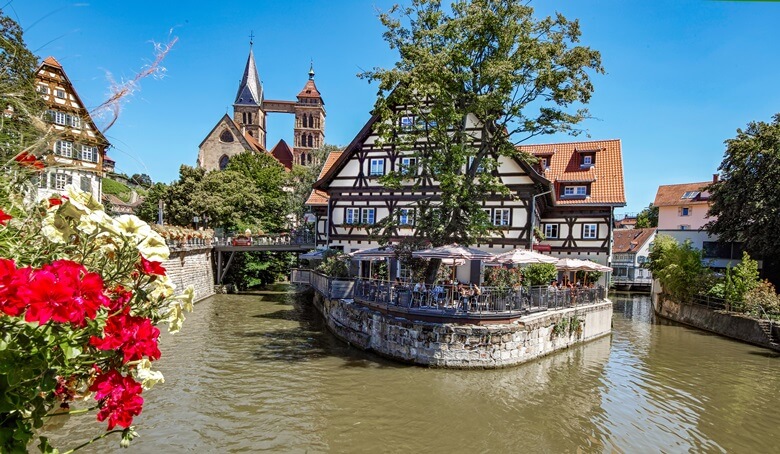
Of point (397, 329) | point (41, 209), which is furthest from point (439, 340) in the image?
point (41, 209)

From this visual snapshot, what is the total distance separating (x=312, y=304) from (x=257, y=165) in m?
30.8

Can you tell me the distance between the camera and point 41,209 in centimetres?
320

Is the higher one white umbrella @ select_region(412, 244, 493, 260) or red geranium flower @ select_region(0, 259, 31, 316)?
red geranium flower @ select_region(0, 259, 31, 316)

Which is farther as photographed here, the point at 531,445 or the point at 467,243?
the point at 467,243

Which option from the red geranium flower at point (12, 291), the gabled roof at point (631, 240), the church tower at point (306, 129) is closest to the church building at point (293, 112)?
the church tower at point (306, 129)

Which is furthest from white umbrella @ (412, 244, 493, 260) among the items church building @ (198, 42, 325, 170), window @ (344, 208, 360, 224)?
church building @ (198, 42, 325, 170)

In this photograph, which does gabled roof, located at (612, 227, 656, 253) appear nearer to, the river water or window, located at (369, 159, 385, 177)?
the river water

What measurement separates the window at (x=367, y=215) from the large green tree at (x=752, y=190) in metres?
24.8

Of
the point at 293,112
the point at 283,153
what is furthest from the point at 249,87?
the point at 283,153

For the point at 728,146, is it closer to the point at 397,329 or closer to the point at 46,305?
the point at 397,329

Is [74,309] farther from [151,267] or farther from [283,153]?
[283,153]

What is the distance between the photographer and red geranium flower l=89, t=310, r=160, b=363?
7.93 feet

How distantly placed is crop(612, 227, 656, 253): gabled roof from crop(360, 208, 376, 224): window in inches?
1656

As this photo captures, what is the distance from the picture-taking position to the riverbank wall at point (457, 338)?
14773mm
